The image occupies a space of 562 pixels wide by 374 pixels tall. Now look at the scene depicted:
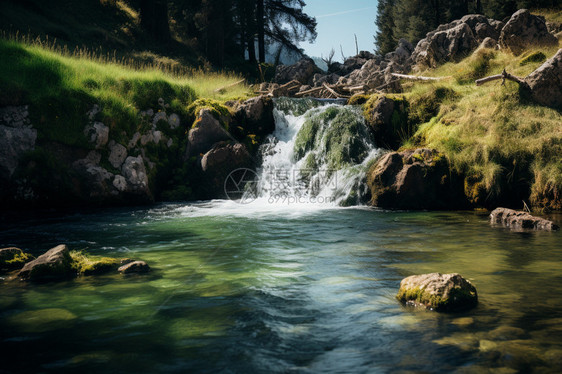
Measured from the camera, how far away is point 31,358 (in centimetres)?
310

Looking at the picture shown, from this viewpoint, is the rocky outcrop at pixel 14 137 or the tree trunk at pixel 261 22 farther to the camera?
the tree trunk at pixel 261 22

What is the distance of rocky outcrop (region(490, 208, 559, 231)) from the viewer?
7.27 metres

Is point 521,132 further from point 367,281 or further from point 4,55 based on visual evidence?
point 4,55

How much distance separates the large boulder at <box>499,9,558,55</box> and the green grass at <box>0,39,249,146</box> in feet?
36.6

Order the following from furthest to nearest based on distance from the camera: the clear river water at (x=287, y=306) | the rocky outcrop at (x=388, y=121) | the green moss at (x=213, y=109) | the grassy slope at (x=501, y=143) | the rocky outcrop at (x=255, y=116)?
the rocky outcrop at (x=255, y=116)
the green moss at (x=213, y=109)
the rocky outcrop at (x=388, y=121)
the grassy slope at (x=501, y=143)
the clear river water at (x=287, y=306)

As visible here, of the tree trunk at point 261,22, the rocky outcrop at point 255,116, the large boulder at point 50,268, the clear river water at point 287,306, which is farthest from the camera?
the tree trunk at point 261,22

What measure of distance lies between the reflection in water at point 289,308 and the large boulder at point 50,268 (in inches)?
8.6

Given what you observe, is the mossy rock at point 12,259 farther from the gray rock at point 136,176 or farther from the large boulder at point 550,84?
the large boulder at point 550,84

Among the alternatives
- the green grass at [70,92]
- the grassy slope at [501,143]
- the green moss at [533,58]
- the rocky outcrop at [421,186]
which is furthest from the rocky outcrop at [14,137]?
the green moss at [533,58]

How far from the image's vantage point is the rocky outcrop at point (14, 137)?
9.77m

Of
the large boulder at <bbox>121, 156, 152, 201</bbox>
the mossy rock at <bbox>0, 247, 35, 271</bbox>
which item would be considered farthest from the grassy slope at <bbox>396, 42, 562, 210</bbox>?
the mossy rock at <bbox>0, 247, 35, 271</bbox>

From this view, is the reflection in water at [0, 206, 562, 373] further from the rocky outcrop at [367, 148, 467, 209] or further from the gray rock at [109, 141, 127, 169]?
the gray rock at [109, 141, 127, 169]

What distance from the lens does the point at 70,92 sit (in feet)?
36.4

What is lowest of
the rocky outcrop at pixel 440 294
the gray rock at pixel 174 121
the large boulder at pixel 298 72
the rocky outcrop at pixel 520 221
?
the rocky outcrop at pixel 440 294
